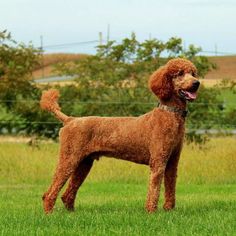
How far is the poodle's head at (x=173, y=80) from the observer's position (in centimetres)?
983

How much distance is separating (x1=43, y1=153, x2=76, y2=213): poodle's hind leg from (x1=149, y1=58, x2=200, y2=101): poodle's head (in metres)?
1.55

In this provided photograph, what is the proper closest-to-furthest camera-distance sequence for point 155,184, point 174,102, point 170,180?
point 155,184 < point 174,102 < point 170,180

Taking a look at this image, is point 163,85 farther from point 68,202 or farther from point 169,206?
point 68,202

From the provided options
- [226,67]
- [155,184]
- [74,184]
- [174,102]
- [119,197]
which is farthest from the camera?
[226,67]

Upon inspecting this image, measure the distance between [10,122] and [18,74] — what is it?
5.54 ft

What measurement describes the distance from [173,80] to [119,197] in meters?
3.80

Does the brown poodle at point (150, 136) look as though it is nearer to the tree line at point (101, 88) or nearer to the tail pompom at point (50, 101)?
the tail pompom at point (50, 101)

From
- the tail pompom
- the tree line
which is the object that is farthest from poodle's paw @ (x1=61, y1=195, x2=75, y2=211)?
the tree line

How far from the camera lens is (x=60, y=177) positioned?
1045 cm

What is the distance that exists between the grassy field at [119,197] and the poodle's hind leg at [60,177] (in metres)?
0.23

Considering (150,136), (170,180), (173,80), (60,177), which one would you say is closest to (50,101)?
(60,177)

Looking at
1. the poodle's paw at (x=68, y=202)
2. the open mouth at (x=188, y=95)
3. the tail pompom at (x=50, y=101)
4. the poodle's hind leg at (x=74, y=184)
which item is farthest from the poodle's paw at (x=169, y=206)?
the tail pompom at (x=50, y=101)

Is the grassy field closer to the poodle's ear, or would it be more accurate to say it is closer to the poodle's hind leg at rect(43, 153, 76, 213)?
the poodle's hind leg at rect(43, 153, 76, 213)

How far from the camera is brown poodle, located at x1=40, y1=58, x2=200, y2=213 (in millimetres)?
9883
